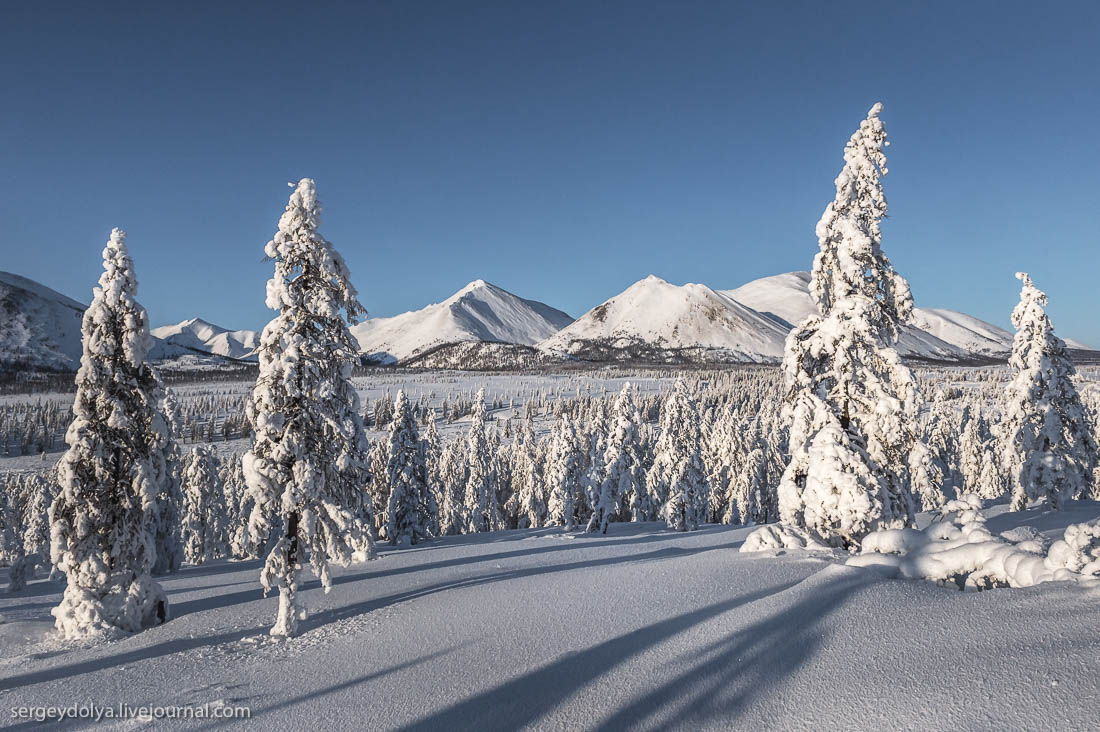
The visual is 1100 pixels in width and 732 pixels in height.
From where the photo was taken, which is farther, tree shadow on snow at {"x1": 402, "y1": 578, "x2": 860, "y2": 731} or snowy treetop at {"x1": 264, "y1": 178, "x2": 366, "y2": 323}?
snowy treetop at {"x1": 264, "y1": 178, "x2": 366, "y2": 323}

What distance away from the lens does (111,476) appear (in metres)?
14.5

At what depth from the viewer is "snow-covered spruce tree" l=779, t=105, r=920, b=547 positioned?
50.0 ft

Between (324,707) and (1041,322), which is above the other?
(1041,322)

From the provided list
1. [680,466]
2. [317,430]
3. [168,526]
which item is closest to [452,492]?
[680,466]

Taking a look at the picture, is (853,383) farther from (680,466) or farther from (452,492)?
(452,492)

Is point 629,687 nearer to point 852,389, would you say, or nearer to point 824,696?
point 824,696

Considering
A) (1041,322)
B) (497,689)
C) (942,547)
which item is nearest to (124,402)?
(497,689)

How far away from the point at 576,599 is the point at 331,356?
26.8 feet

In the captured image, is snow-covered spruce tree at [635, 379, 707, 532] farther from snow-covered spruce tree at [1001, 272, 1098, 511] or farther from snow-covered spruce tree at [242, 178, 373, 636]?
snow-covered spruce tree at [242, 178, 373, 636]

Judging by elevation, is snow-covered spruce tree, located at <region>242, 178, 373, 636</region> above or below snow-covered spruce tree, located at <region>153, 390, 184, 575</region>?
above

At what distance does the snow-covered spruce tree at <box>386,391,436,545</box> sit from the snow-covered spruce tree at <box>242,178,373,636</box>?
22.0 m

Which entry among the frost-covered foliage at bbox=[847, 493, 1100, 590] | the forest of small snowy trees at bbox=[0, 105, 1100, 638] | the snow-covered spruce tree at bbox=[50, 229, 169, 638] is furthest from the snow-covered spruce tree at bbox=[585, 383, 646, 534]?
the snow-covered spruce tree at bbox=[50, 229, 169, 638]

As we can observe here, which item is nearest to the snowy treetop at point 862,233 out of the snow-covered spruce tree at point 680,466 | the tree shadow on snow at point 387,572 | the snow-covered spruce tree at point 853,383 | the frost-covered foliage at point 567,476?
the snow-covered spruce tree at point 853,383

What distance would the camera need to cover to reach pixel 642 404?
184750 millimetres
